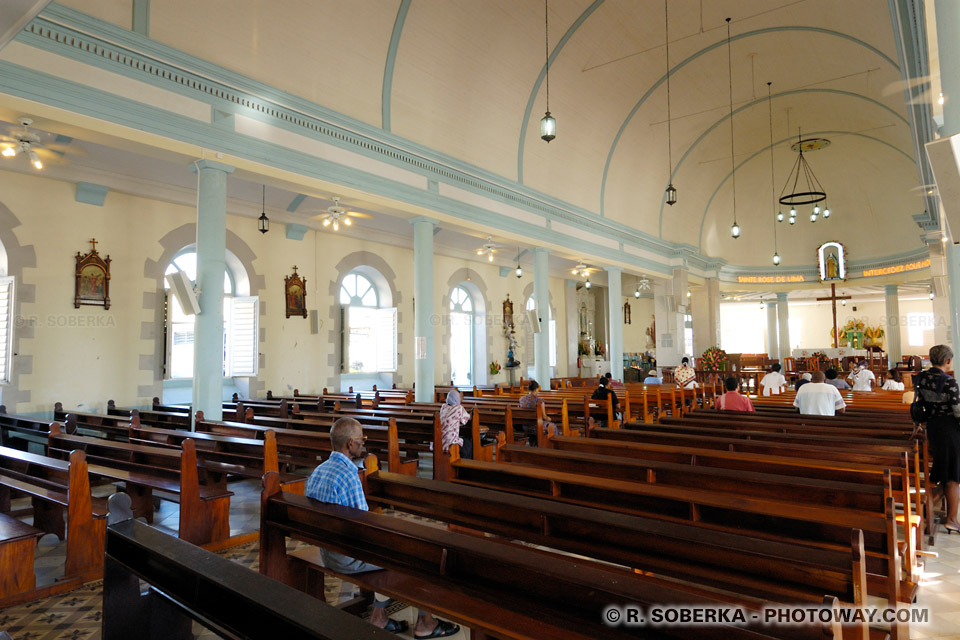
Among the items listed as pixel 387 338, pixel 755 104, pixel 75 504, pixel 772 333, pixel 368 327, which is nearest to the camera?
pixel 75 504

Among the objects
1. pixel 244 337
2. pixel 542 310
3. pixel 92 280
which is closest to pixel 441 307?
pixel 542 310

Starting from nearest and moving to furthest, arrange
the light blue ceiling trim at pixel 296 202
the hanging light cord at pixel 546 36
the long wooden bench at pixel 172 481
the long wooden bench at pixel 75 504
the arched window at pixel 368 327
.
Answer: the long wooden bench at pixel 75 504 < the long wooden bench at pixel 172 481 < the hanging light cord at pixel 546 36 < the light blue ceiling trim at pixel 296 202 < the arched window at pixel 368 327

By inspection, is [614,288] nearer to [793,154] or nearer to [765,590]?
[793,154]

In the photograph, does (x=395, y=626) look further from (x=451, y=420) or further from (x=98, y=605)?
(x=451, y=420)

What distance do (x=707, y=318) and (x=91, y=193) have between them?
18.8m

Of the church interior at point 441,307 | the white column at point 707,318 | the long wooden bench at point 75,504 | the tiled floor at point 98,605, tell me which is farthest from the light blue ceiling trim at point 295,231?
the white column at point 707,318

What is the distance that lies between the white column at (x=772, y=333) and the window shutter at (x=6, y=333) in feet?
76.5

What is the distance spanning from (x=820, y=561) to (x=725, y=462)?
2.32 m

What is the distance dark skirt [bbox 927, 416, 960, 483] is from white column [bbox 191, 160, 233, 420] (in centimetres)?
742

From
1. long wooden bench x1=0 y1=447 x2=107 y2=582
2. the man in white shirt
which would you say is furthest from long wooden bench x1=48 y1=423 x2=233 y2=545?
the man in white shirt

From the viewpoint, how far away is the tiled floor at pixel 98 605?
2943 millimetres

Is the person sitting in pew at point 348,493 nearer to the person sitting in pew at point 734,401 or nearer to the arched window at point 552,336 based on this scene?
the person sitting in pew at point 734,401

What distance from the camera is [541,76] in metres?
10.9

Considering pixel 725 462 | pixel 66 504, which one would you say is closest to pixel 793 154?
pixel 725 462
